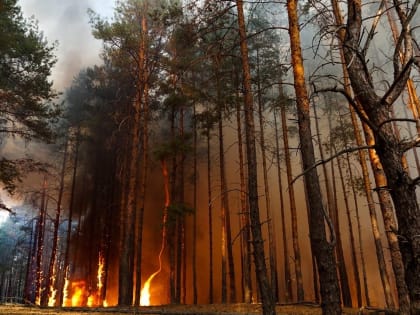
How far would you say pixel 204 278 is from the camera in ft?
77.5

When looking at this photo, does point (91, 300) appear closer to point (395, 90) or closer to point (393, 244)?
point (393, 244)

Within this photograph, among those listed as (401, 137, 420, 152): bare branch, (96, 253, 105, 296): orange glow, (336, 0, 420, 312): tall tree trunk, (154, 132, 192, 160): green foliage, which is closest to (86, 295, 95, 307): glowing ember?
(96, 253, 105, 296): orange glow

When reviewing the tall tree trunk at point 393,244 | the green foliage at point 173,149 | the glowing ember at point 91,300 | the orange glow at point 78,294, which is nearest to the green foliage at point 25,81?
the green foliage at point 173,149

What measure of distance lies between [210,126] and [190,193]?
430 inches

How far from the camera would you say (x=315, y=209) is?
538 cm

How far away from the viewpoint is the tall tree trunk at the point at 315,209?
4.88 metres

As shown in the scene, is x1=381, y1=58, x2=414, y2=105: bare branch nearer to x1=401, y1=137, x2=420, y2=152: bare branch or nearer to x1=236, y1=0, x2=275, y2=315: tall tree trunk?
x1=401, y1=137, x2=420, y2=152: bare branch

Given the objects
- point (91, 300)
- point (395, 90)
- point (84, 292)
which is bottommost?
point (91, 300)

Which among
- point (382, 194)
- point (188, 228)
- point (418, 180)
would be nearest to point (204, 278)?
point (188, 228)

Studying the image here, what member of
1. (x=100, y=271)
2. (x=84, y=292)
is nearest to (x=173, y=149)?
(x=100, y=271)

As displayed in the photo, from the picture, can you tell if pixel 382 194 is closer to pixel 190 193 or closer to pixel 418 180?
pixel 418 180

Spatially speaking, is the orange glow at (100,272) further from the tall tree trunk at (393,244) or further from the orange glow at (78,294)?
the tall tree trunk at (393,244)

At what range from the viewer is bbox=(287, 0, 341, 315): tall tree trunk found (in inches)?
192

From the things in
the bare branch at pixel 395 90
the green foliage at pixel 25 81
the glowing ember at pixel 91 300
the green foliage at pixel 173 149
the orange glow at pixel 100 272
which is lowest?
the glowing ember at pixel 91 300
